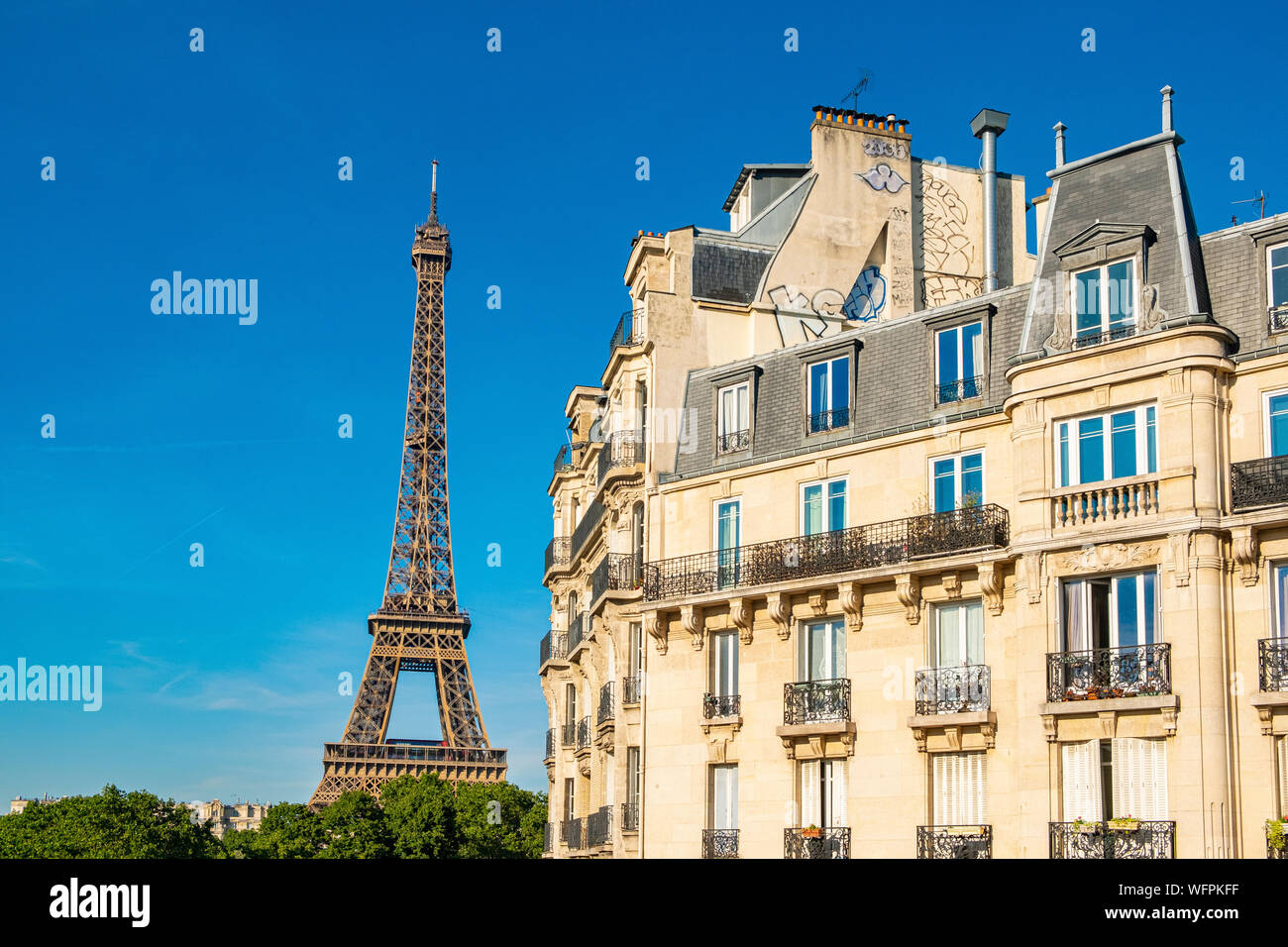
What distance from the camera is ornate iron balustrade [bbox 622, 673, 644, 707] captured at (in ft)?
107

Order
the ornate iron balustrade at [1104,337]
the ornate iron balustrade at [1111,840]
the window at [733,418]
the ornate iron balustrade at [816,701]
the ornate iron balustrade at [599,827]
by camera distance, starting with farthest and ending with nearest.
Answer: the ornate iron balustrade at [599,827], the window at [733,418], the ornate iron balustrade at [816,701], the ornate iron balustrade at [1104,337], the ornate iron balustrade at [1111,840]

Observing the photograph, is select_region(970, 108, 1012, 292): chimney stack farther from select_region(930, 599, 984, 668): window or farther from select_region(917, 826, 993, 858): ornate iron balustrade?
select_region(917, 826, 993, 858): ornate iron balustrade

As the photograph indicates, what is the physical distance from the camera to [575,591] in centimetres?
4394

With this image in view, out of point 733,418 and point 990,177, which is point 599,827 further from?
point 990,177

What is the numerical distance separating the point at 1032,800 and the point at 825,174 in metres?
17.8

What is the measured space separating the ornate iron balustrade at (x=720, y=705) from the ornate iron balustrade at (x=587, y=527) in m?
7.65

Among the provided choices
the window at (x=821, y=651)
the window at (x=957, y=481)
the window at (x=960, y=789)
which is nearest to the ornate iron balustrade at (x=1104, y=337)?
the window at (x=957, y=481)

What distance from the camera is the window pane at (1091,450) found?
2552cm

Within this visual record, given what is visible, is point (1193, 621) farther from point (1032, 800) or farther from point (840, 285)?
point (840, 285)

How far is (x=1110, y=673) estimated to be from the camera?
24.5m

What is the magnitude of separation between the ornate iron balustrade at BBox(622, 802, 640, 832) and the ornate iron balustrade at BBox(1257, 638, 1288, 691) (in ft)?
44.7

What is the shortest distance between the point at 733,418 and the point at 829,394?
8.52 ft

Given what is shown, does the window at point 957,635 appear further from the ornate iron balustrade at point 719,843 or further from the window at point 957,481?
the ornate iron balustrade at point 719,843
